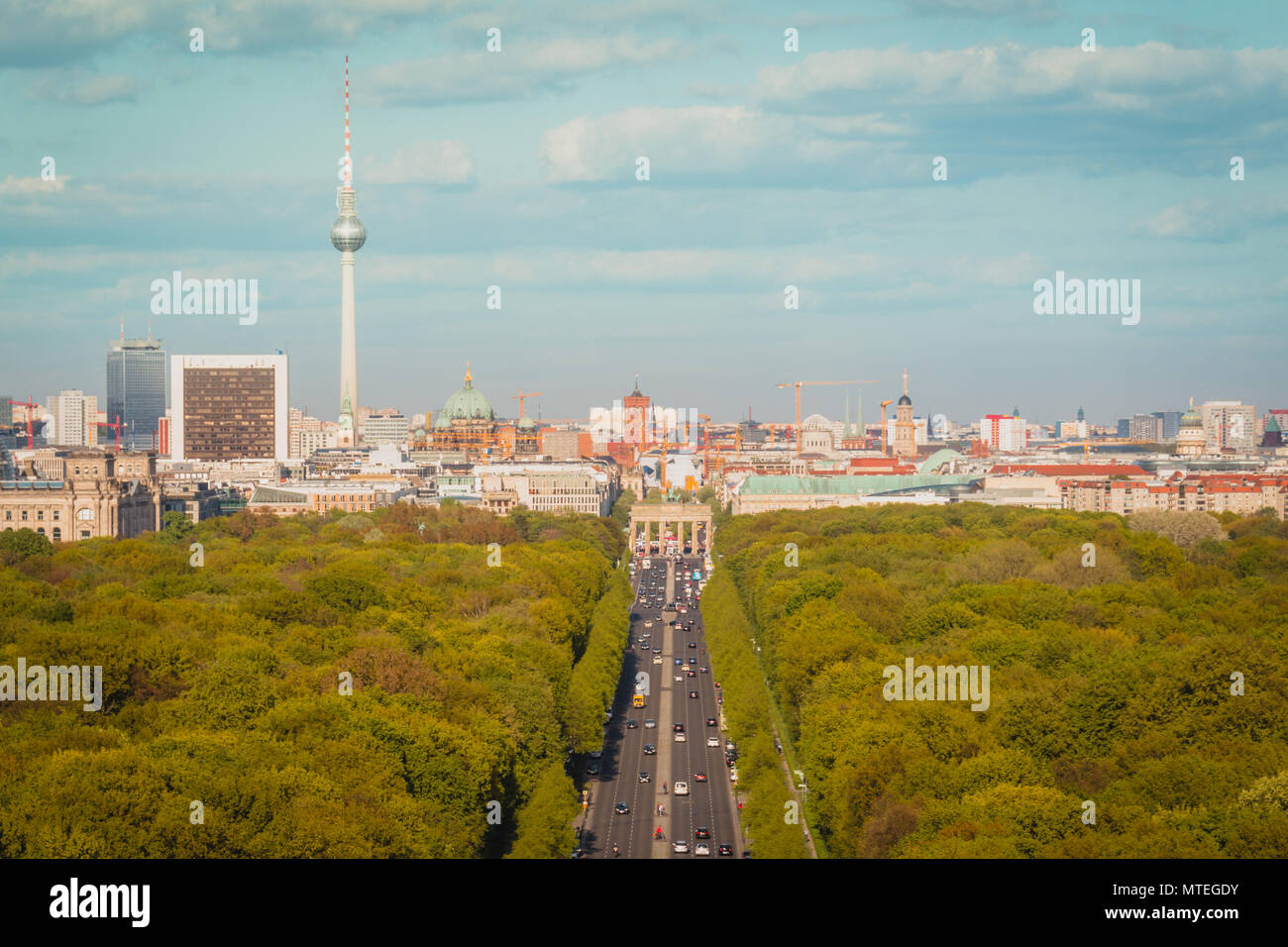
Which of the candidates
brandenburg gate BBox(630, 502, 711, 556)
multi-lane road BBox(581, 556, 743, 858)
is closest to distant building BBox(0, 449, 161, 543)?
multi-lane road BBox(581, 556, 743, 858)

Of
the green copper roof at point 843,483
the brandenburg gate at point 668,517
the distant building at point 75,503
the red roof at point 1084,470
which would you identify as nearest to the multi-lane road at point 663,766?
the distant building at point 75,503

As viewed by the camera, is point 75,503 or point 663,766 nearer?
point 663,766

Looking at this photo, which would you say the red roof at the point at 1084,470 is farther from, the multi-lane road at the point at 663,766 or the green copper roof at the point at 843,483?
the multi-lane road at the point at 663,766

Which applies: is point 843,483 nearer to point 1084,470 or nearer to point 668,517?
point 668,517

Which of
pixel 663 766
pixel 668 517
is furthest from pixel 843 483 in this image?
pixel 663 766

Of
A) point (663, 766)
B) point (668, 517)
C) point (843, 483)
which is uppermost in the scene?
point (843, 483)

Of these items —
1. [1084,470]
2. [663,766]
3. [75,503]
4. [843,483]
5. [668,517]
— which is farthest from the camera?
[1084,470]

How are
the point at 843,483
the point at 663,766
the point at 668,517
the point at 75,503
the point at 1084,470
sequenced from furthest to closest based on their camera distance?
the point at 1084,470 < the point at 843,483 < the point at 668,517 < the point at 75,503 < the point at 663,766
